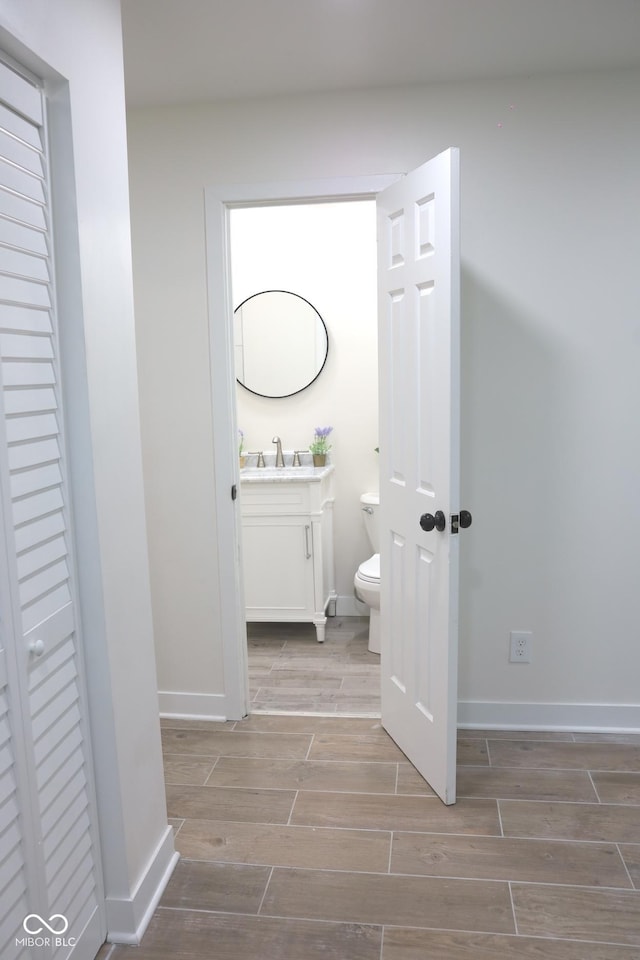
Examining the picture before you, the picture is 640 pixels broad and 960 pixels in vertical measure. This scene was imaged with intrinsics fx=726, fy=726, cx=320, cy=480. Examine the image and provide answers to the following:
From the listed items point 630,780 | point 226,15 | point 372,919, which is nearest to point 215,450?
point 226,15

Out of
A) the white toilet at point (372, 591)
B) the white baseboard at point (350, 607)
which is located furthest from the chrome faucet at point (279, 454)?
the white baseboard at point (350, 607)

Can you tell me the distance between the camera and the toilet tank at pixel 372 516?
13.2 feet

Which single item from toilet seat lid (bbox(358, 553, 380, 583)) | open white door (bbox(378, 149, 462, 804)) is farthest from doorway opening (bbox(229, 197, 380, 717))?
open white door (bbox(378, 149, 462, 804))

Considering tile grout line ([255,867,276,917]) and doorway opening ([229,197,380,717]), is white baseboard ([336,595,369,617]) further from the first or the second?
tile grout line ([255,867,276,917])

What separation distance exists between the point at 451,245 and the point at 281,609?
2239mm

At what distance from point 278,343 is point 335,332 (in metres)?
0.33

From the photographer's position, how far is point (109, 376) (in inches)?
69.2

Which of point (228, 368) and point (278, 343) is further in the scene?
point (278, 343)

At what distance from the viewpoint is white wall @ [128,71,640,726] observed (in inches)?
104

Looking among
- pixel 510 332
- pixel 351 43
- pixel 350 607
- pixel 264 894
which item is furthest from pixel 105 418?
pixel 350 607

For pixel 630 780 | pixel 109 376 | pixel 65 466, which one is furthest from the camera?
pixel 630 780

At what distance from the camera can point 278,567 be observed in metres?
3.78

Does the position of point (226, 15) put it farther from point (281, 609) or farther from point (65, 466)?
point (281, 609)

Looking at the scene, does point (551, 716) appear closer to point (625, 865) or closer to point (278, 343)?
point (625, 865)
